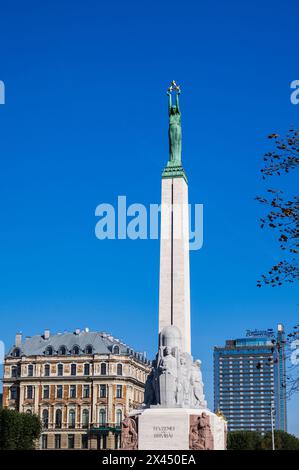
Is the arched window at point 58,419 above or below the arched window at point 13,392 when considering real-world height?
below

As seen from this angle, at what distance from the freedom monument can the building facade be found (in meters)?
54.6

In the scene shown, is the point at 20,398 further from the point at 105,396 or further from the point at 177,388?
the point at 177,388

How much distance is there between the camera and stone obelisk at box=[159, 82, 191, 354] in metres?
49.1

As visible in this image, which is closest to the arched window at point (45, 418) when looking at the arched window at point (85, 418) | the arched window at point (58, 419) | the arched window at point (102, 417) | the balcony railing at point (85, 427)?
the balcony railing at point (85, 427)

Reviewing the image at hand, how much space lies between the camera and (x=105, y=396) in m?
103

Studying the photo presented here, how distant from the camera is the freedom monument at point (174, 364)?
42.9 metres

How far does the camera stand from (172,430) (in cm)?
4284

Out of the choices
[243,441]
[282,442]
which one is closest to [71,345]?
[243,441]

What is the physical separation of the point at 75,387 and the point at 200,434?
6406 cm

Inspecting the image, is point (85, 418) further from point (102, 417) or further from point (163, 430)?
point (163, 430)

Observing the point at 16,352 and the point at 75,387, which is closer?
the point at 75,387

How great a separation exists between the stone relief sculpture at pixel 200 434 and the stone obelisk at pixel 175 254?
6134 millimetres

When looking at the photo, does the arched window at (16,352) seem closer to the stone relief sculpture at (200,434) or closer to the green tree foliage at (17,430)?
the green tree foliage at (17,430)
